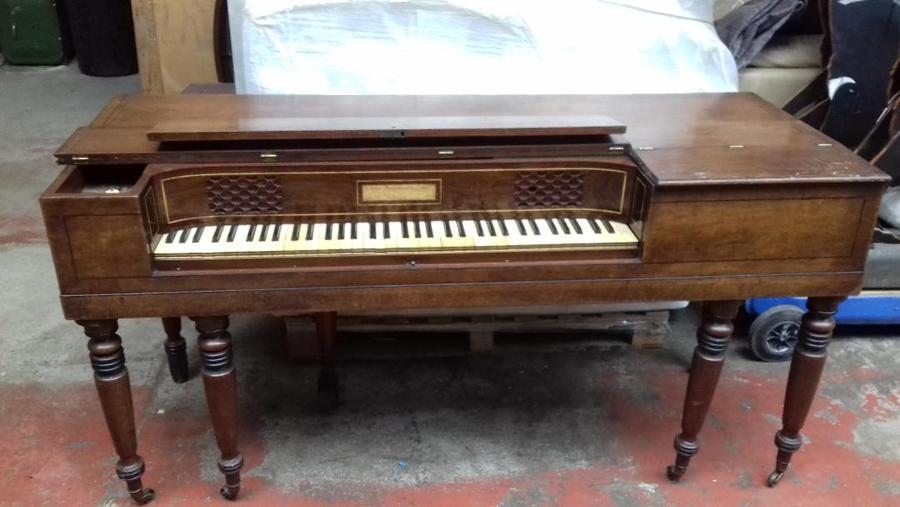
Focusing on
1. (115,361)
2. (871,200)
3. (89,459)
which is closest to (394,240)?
(115,361)

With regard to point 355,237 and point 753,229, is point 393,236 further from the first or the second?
point 753,229

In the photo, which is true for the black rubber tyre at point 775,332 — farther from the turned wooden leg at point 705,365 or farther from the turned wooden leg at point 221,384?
the turned wooden leg at point 221,384

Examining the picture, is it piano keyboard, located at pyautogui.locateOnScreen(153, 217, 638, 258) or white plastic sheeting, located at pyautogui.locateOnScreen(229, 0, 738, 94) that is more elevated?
white plastic sheeting, located at pyautogui.locateOnScreen(229, 0, 738, 94)

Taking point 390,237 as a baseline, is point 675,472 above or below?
below

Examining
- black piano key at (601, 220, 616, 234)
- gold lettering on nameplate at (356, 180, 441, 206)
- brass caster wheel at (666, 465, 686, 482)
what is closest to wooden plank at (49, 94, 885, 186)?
black piano key at (601, 220, 616, 234)

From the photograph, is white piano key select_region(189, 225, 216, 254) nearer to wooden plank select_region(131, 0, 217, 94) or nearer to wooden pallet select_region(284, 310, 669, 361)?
wooden pallet select_region(284, 310, 669, 361)

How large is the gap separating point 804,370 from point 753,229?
480 millimetres

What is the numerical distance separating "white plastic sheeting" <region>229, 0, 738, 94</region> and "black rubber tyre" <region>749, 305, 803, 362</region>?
787mm

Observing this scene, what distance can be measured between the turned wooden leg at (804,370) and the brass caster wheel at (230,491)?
4.53 feet

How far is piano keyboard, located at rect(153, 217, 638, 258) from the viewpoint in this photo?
63.5 inches

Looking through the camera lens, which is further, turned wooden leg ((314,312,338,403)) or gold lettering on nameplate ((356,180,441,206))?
turned wooden leg ((314,312,338,403))

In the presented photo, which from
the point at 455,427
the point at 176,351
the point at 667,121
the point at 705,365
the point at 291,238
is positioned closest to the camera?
the point at 291,238

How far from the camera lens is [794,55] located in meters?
2.70

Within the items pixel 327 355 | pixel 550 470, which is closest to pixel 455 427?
pixel 550 470
